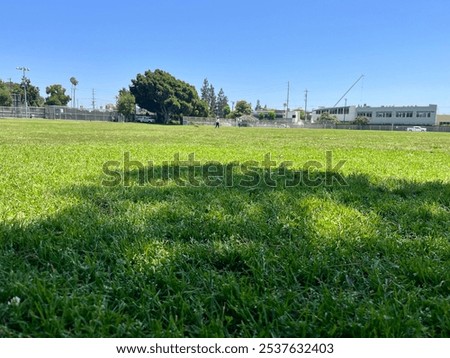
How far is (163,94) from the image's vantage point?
61.8 meters

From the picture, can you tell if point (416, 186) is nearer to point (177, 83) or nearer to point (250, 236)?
point (250, 236)

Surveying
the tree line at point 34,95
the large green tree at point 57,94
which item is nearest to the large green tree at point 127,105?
the tree line at point 34,95

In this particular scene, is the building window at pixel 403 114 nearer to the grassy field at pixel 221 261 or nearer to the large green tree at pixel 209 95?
the large green tree at pixel 209 95

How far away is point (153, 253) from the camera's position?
7.34 ft

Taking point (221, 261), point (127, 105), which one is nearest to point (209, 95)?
point (127, 105)

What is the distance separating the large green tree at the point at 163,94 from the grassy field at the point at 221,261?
59.8 meters

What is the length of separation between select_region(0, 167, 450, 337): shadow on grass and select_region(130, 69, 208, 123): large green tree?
6029 centimetres

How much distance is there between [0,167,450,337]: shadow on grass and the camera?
154cm

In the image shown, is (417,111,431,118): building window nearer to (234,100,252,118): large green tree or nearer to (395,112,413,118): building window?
(395,112,413,118): building window

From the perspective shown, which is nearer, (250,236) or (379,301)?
(379,301)

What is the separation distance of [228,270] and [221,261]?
0.11m

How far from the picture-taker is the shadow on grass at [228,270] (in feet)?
5.06
